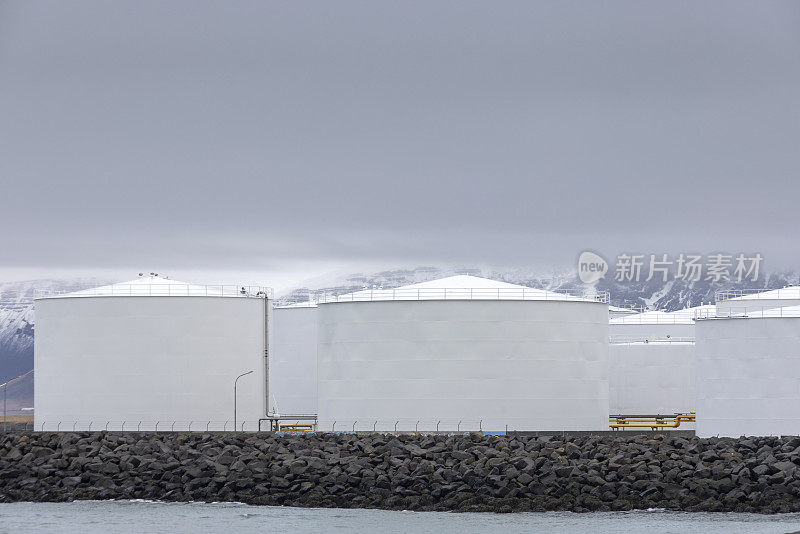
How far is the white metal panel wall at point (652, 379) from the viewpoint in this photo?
213 feet

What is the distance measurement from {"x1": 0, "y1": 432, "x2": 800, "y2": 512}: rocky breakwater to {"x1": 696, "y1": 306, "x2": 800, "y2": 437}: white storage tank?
6.75 ft

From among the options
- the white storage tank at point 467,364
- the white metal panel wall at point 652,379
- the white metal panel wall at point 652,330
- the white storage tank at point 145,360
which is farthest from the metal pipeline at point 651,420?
the white storage tank at point 145,360

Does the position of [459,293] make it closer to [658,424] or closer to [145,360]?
[145,360]

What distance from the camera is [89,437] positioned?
47.9 m

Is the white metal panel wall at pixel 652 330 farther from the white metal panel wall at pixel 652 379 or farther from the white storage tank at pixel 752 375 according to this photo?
the white storage tank at pixel 752 375

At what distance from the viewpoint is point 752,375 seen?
4469cm

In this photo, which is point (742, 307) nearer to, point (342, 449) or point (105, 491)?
point (342, 449)

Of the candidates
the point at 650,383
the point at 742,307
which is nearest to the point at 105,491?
the point at 742,307

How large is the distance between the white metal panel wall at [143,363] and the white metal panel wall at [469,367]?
6354 millimetres

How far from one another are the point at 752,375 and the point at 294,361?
25.3 meters

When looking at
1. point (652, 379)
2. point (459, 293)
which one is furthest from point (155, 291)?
point (652, 379)

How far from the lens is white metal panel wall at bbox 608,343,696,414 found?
6488cm

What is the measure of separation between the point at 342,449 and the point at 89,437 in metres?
10.3

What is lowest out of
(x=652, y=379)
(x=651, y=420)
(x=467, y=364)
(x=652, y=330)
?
(x=651, y=420)
